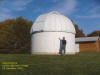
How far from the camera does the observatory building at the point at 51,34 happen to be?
1466 centimetres

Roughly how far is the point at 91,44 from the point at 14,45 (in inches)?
678

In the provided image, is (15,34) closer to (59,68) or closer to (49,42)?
(49,42)

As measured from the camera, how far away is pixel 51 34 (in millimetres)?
14711

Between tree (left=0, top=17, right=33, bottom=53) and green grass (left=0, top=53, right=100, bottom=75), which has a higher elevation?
tree (left=0, top=17, right=33, bottom=53)

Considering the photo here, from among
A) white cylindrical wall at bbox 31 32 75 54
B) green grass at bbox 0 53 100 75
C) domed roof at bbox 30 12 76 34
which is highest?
domed roof at bbox 30 12 76 34

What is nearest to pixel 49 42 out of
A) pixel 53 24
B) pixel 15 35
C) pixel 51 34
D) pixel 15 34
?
pixel 51 34

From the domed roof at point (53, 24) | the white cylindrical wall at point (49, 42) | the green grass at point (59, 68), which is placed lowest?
the green grass at point (59, 68)

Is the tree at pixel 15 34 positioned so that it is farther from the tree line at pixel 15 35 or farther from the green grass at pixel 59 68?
the green grass at pixel 59 68

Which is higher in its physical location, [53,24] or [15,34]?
[15,34]

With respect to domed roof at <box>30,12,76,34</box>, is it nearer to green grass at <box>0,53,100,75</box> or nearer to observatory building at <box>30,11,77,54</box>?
observatory building at <box>30,11,77,54</box>

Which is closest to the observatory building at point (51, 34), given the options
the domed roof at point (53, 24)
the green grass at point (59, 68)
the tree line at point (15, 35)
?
the domed roof at point (53, 24)

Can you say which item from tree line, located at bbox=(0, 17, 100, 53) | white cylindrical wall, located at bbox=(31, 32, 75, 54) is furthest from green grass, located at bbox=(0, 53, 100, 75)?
tree line, located at bbox=(0, 17, 100, 53)

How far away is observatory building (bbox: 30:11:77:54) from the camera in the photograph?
14.7m

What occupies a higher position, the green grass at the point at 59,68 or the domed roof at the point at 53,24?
the domed roof at the point at 53,24
